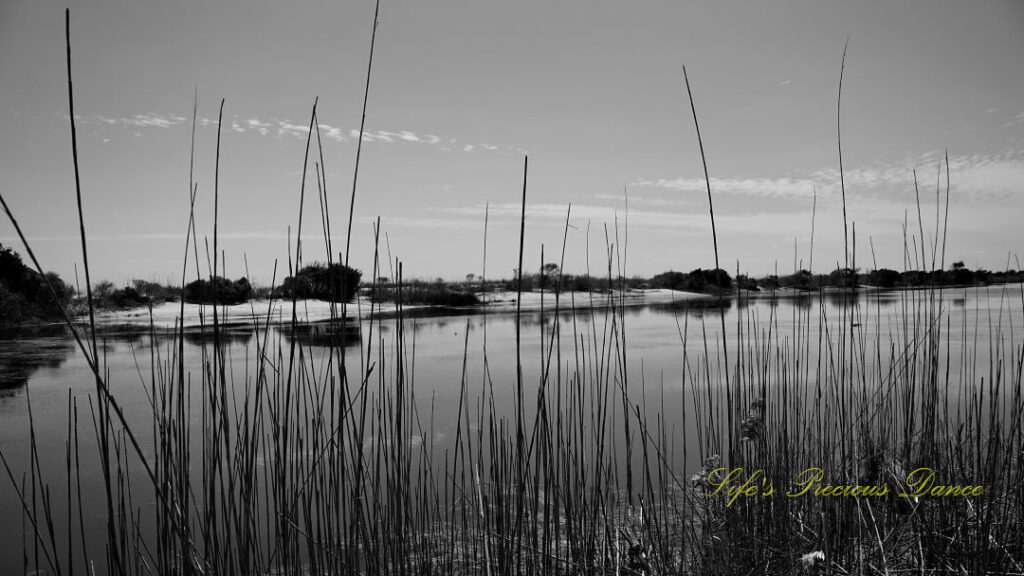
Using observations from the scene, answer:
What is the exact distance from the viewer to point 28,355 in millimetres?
7273

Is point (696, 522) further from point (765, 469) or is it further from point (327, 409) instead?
point (327, 409)

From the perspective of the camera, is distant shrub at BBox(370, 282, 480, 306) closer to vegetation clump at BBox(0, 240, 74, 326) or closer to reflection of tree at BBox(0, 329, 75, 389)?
vegetation clump at BBox(0, 240, 74, 326)

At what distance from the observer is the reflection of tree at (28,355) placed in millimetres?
5832

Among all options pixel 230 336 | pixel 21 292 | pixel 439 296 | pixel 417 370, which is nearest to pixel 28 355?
pixel 230 336

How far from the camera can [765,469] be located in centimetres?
234

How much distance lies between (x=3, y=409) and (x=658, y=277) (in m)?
28.1

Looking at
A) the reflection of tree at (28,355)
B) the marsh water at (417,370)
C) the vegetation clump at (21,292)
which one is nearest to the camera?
the marsh water at (417,370)

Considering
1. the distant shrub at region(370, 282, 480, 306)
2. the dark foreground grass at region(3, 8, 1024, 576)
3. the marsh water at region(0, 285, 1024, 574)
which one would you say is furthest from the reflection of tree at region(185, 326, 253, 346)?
the distant shrub at region(370, 282, 480, 306)

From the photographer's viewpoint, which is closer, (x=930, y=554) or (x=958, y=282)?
(x=930, y=554)

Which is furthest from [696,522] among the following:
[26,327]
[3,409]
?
[26,327]

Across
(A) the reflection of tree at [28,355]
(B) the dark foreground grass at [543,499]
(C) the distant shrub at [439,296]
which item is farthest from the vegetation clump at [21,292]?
(B) the dark foreground grass at [543,499]

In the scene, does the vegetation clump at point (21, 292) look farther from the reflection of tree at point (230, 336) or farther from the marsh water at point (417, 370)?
the reflection of tree at point (230, 336)

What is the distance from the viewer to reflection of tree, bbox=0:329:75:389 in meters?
5.83

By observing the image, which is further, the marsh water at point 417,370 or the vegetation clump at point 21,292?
the vegetation clump at point 21,292
